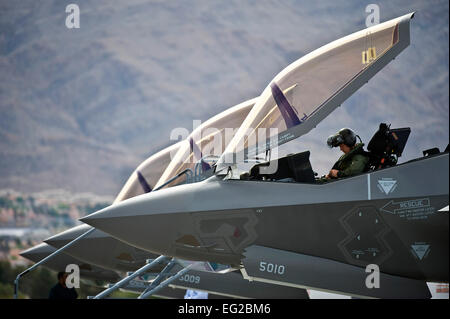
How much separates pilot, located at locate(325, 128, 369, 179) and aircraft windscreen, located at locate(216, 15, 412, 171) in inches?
26.9

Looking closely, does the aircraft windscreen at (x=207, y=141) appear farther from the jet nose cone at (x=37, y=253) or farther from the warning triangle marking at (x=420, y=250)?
the warning triangle marking at (x=420, y=250)

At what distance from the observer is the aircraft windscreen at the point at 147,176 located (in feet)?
34.1

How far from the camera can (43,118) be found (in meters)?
47.2

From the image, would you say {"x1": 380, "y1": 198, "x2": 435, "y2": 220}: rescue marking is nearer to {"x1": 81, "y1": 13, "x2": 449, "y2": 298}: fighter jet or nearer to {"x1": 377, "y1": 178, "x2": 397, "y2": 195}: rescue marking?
{"x1": 81, "y1": 13, "x2": 449, "y2": 298}: fighter jet

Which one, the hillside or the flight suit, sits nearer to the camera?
the flight suit

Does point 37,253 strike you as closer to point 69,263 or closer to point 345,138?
point 69,263

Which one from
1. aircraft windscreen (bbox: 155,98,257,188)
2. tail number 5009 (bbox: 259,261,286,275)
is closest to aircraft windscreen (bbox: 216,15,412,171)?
tail number 5009 (bbox: 259,261,286,275)

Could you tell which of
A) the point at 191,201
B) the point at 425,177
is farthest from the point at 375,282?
the point at 191,201

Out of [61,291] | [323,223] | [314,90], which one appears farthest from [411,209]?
[61,291]

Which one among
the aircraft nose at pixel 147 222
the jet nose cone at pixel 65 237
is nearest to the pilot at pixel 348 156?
the aircraft nose at pixel 147 222

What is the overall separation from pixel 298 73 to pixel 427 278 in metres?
2.42

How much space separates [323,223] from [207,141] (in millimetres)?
4014

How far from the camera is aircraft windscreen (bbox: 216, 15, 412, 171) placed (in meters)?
5.32

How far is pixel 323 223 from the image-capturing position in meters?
5.26
